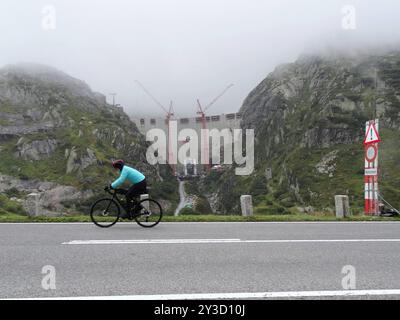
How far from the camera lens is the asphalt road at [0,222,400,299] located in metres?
6.09

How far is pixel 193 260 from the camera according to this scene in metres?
7.78

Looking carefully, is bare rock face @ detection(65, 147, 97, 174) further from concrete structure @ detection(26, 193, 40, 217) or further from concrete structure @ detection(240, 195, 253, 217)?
concrete structure @ detection(240, 195, 253, 217)

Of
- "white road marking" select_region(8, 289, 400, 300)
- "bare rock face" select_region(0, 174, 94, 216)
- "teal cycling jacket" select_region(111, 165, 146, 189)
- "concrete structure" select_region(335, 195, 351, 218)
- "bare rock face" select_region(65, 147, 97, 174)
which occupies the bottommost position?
"bare rock face" select_region(0, 174, 94, 216)

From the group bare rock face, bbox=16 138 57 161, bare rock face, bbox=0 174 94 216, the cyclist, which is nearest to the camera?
the cyclist

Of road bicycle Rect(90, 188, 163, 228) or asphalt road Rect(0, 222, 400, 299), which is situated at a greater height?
road bicycle Rect(90, 188, 163, 228)

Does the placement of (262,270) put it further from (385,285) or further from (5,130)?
(5,130)

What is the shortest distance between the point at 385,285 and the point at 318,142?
596 feet

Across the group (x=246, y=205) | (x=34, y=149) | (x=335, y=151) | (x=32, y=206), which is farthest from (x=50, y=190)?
(x=246, y=205)

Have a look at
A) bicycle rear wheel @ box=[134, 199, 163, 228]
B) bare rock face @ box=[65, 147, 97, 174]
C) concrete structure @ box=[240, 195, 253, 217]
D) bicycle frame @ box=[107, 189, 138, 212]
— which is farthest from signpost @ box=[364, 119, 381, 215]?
bare rock face @ box=[65, 147, 97, 174]

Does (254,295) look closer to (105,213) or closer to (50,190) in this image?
(105,213)

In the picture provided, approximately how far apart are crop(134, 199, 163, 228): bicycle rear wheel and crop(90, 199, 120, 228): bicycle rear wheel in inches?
23.4

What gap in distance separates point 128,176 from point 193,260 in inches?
211

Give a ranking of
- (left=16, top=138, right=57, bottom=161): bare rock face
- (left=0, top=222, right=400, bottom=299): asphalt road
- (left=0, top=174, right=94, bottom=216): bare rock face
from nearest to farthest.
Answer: (left=0, top=222, right=400, bottom=299): asphalt road
(left=0, top=174, right=94, bottom=216): bare rock face
(left=16, top=138, right=57, bottom=161): bare rock face

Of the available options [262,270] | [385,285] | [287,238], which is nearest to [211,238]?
[287,238]
